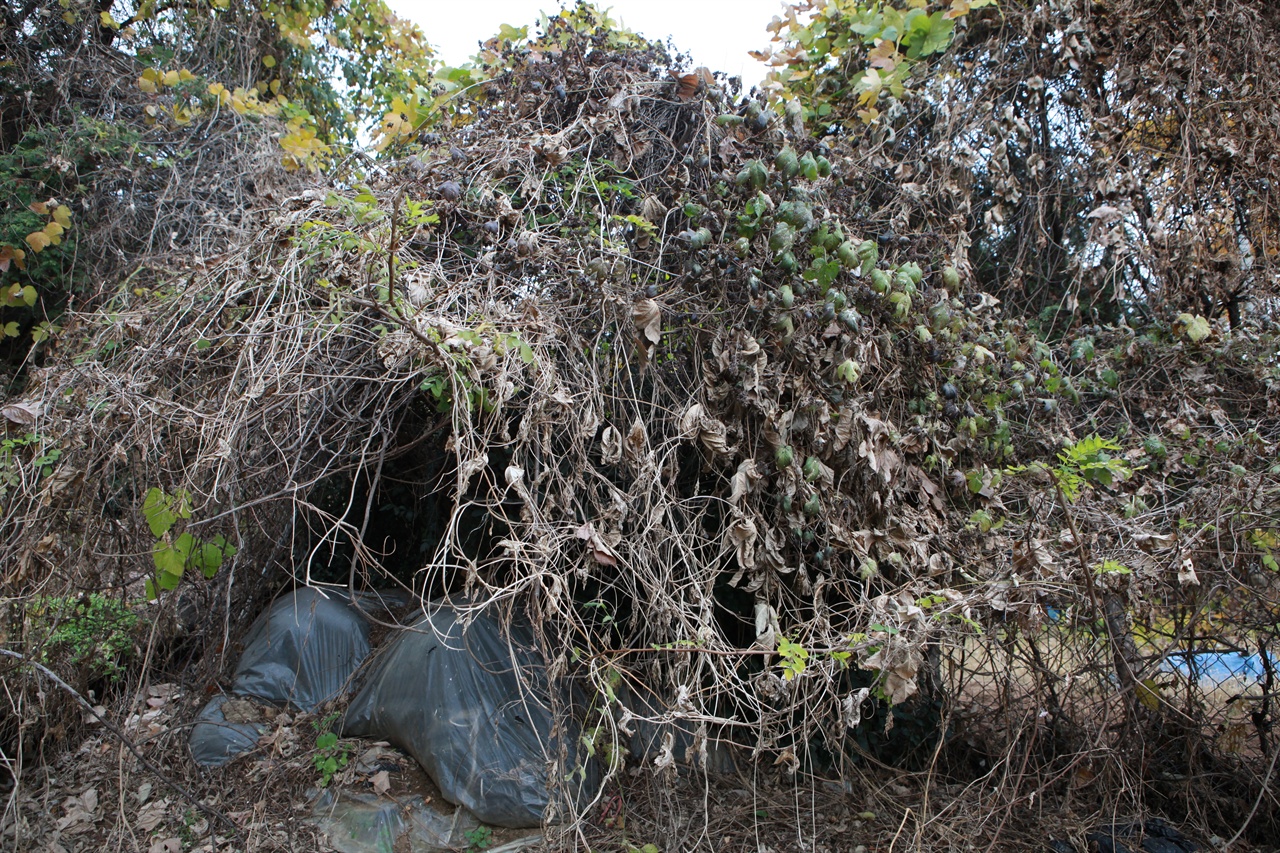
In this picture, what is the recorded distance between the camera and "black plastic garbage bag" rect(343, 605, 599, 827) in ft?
9.30

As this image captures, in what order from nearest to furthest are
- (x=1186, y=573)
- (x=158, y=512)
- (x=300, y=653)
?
A: (x=158, y=512) < (x=1186, y=573) < (x=300, y=653)

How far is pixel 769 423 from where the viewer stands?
9.55ft

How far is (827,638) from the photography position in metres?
2.62

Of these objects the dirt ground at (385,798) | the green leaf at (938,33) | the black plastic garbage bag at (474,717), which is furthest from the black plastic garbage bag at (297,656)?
the green leaf at (938,33)

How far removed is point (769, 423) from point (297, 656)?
2320 millimetres

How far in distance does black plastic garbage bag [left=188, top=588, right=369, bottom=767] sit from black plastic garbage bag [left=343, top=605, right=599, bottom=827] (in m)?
0.29

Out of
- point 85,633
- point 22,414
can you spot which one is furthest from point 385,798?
point 22,414

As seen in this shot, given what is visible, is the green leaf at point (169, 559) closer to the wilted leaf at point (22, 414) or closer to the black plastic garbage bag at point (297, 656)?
the wilted leaf at point (22, 414)

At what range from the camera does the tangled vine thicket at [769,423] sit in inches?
104

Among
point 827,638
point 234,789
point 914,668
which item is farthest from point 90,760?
point 914,668

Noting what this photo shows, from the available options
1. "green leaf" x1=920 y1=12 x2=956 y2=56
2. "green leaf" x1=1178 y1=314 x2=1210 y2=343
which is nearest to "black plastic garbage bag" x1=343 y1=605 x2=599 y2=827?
"green leaf" x1=1178 y1=314 x2=1210 y2=343

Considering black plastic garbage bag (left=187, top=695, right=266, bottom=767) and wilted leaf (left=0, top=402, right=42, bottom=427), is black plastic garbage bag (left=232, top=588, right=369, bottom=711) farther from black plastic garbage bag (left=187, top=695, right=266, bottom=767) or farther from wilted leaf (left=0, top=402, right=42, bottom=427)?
wilted leaf (left=0, top=402, right=42, bottom=427)

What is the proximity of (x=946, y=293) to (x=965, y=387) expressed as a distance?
0.42 meters

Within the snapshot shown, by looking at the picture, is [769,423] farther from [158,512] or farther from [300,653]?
[300,653]
